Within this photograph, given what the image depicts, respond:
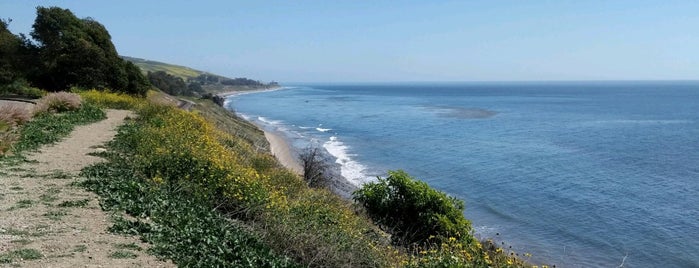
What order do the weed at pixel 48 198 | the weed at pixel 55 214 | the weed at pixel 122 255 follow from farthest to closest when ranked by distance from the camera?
the weed at pixel 48 198
the weed at pixel 55 214
the weed at pixel 122 255

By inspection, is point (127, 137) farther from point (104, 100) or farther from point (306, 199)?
point (104, 100)

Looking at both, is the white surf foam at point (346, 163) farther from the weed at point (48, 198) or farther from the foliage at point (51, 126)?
the weed at point (48, 198)

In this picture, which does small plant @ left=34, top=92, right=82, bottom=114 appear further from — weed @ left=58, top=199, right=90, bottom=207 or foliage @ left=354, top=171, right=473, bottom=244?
weed @ left=58, top=199, right=90, bottom=207

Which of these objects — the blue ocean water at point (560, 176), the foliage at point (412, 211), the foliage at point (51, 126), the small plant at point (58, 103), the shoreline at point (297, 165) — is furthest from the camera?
the shoreline at point (297, 165)

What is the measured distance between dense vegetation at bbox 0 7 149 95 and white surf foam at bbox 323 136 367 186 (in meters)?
16.1

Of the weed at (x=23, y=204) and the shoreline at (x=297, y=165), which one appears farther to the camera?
the shoreline at (x=297, y=165)

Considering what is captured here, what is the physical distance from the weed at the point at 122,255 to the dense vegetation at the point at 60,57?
96.1ft

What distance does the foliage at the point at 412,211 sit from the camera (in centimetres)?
1455

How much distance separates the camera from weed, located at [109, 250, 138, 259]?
7129 mm

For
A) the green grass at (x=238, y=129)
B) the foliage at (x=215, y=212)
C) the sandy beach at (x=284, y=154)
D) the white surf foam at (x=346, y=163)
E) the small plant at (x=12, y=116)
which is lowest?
the white surf foam at (x=346, y=163)

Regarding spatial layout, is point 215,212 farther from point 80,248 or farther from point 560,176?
point 560,176

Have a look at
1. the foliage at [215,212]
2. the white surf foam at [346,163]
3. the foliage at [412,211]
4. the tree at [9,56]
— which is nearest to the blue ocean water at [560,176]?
the white surf foam at [346,163]

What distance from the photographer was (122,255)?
7.19 metres

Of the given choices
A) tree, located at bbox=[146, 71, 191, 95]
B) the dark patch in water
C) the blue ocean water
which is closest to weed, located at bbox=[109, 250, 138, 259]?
the blue ocean water
